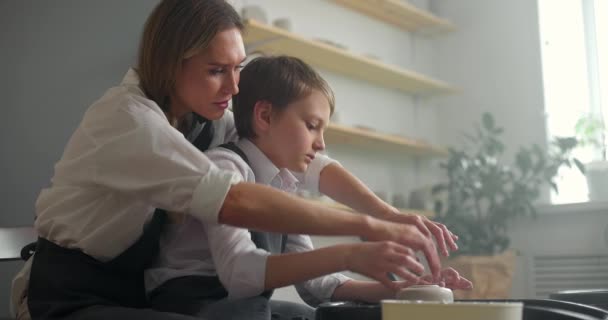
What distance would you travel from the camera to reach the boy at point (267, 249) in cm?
91

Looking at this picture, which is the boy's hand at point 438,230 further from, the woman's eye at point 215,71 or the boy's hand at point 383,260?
the woman's eye at point 215,71

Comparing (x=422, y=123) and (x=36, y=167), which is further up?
(x=422, y=123)

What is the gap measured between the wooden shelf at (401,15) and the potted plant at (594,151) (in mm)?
1028

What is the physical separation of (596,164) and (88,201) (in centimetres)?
315

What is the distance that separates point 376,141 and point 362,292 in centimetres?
251

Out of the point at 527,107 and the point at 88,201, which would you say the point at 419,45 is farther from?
the point at 88,201

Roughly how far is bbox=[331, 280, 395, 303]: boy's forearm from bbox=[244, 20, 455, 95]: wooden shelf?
164 centimetres

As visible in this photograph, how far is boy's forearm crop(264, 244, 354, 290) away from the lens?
0.89 m

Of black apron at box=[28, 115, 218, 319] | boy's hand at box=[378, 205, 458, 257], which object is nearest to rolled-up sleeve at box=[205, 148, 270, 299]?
black apron at box=[28, 115, 218, 319]

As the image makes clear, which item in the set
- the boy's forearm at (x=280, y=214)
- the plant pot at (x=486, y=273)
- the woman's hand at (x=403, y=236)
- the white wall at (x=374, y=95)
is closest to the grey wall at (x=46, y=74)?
the boy's forearm at (x=280, y=214)

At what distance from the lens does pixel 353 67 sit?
145 inches

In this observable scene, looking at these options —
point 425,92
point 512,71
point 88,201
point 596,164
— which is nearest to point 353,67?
point 425,92

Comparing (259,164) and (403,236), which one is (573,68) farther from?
(403,236)

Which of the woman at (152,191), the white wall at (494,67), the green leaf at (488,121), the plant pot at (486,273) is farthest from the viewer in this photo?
the white wall at (494,67)
